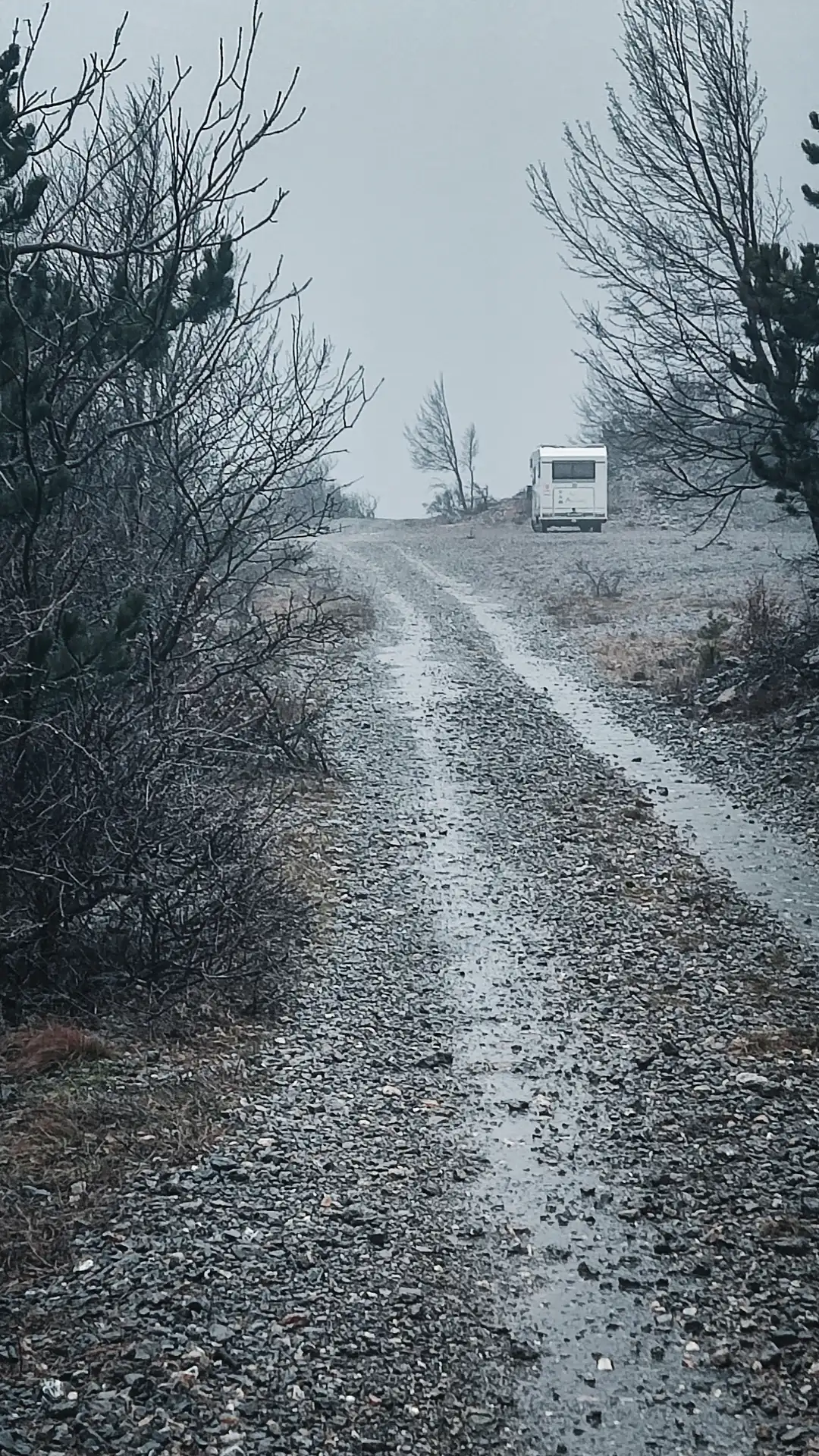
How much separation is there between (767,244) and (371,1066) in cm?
928

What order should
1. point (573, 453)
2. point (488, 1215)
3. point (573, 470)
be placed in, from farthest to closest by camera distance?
point (573, 470)
point (573, 453)
point (488, 1215)

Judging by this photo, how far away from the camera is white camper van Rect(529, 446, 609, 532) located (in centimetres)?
4469

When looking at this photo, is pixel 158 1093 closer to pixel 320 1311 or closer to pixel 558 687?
pixel 320 1311

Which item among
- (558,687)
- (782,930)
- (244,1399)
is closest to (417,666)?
(558,687)

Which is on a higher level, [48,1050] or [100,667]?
[100,667]

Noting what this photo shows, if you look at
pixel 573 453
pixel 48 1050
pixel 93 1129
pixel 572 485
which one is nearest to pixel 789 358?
pixel 48 1050

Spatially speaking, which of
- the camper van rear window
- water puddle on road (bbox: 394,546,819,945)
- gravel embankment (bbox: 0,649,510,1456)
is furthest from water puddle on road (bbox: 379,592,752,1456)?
the camper van rear window

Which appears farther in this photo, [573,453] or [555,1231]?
[573,453]

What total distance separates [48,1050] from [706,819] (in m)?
6.45

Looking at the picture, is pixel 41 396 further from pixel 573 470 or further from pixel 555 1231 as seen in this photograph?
pixel 573 470

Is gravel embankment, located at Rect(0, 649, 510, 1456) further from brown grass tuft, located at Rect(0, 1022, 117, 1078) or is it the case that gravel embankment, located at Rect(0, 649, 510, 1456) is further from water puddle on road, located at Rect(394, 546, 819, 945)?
water puddle on road, located at Rect(394, 546, 819, 945)

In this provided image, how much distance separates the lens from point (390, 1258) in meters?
4.50

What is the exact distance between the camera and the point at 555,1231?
4711mm

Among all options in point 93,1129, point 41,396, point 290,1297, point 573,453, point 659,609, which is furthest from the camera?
point 573,453
